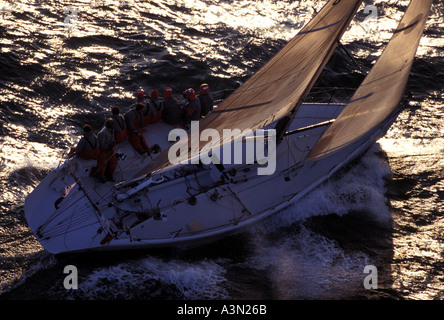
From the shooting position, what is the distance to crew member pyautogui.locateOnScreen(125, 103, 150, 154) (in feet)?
39.4

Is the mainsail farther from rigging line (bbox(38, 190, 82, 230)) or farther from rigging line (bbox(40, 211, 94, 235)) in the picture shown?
rigging line (bbox(38, 190, 82, 230))

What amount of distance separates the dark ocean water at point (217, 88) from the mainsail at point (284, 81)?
6.91ft

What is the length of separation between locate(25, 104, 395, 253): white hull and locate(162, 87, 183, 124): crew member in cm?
46

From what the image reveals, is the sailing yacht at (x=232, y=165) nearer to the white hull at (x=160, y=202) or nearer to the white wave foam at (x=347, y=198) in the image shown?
the white hull at (x=160, y=202)

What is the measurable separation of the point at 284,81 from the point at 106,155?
431 cm

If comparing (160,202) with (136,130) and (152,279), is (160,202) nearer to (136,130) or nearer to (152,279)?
(152,279)

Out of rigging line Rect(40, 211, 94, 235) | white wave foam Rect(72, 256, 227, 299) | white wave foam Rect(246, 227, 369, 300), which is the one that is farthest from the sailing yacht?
white wave foam Rect(246, 227, 369, 300)

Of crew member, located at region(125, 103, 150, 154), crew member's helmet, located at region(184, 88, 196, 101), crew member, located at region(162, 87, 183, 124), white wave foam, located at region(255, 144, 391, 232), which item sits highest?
crew member's helmet, located at region(184, 88, 196, 101)

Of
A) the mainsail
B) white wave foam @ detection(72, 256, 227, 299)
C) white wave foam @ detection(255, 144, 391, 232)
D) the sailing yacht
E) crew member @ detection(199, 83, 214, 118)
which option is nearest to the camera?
white wave foam @ detection(72, 256, 227, 299)

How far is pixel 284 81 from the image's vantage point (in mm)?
10906

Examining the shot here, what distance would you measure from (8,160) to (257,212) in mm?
6790

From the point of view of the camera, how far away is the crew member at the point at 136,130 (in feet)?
39.4

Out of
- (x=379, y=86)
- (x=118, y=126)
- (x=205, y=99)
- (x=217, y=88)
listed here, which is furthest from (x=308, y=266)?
(x=217, y=88)

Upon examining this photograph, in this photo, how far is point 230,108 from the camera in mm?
10977
